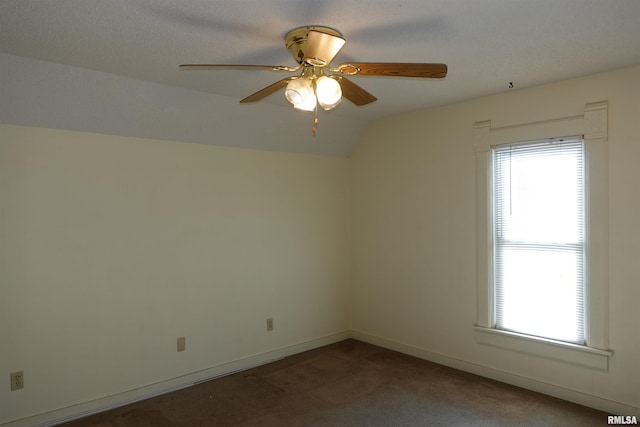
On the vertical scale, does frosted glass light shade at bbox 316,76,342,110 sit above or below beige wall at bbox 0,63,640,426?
above

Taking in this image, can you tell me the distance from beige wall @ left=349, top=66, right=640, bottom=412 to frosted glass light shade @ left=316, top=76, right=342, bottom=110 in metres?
2.14

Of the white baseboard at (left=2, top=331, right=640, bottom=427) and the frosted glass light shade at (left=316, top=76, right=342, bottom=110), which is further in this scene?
the white baseboard at (left=2, top=331, right=640, bottom=427)

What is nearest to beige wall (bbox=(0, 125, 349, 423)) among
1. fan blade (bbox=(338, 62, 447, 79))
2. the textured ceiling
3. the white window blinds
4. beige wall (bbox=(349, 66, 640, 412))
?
beige wall (bbox=(349, 66, 640, 412))

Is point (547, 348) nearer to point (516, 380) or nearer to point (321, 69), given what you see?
point (516, 380)

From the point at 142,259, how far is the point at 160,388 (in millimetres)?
1092

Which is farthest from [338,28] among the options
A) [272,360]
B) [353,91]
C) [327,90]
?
[272,360]

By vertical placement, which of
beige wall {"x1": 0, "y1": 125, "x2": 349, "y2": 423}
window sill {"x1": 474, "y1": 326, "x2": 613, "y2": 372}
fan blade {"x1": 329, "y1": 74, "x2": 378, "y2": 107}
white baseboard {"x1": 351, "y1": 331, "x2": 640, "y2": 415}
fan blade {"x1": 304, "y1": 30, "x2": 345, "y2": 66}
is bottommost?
white baseboard {"x1": 351, "y1": 331, "x2": 640, "y2": 415}

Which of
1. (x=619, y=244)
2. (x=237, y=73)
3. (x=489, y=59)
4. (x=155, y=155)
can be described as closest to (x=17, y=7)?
(x=237, y=73)

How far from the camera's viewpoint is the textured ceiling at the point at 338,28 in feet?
6.61

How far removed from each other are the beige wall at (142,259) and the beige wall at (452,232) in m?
0.60

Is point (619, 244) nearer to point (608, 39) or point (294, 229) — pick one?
point (608, 39)

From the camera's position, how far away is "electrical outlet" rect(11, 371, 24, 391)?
2840mm

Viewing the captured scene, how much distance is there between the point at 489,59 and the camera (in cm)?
276

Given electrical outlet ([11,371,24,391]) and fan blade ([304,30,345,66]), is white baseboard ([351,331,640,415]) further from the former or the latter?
electrical outlet ([11,371,24,391])
